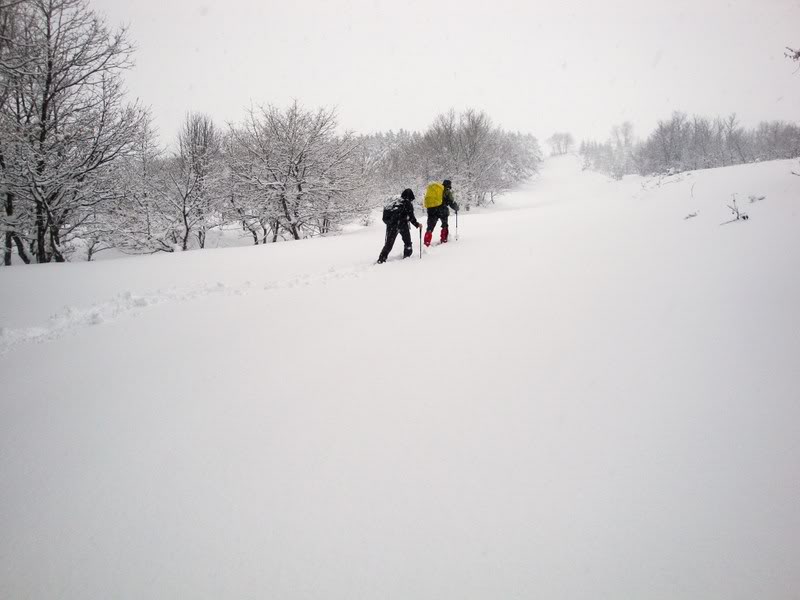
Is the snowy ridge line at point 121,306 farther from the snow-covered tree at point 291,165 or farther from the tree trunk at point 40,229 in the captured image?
the snow-covered tree at point 291,165

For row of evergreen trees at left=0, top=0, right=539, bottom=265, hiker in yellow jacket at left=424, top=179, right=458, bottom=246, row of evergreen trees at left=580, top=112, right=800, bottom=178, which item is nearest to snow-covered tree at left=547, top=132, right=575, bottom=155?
row of evergreen trees at left=580, top=112, right=800, bottom=178

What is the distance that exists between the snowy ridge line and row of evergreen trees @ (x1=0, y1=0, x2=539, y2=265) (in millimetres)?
3770

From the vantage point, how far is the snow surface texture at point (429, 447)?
1220 millimetres

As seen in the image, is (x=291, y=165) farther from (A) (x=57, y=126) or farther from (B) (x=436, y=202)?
(B) (x=436, y=202)

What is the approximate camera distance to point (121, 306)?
4.70m

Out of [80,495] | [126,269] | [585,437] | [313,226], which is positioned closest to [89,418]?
[80,495]

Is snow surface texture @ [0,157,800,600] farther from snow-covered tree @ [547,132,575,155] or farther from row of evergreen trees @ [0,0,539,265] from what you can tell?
snow-covered tree @ [547,132,575,155]

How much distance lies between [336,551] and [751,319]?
3.47 m

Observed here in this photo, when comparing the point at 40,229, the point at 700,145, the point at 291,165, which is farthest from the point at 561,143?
the point at 40,229

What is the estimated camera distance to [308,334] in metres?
3.31

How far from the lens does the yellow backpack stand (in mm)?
8086

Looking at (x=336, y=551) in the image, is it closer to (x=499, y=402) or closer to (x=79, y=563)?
(x=79, y=563)

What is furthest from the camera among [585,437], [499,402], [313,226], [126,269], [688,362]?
[313,226]

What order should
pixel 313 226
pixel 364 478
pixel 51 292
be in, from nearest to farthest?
pixel 364 478
pixel 51 292
pixel 313 226
